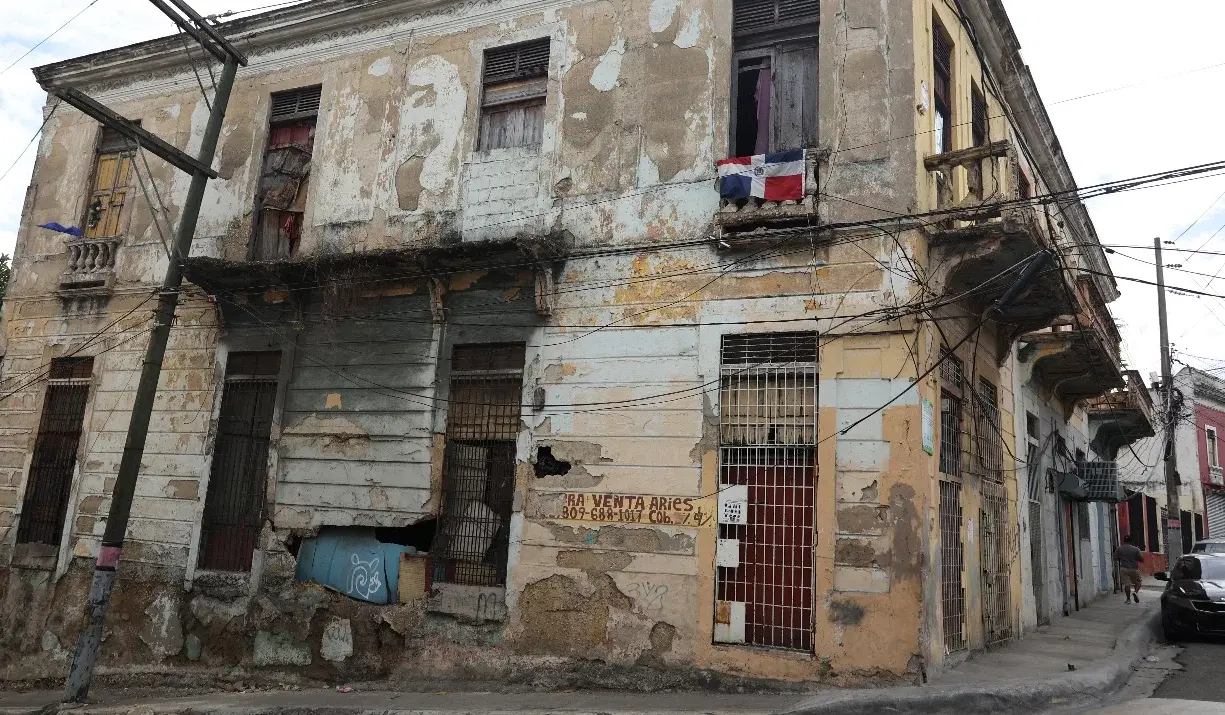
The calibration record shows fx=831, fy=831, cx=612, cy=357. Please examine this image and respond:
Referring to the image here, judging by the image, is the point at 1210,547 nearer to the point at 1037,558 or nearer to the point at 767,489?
the point at 1037,558

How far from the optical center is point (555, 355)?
9219 mm

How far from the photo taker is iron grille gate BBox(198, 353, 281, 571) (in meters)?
10.5

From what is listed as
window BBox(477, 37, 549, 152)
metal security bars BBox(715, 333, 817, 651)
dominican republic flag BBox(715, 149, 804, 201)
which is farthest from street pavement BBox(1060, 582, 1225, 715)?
window BBox(477, 37, 549, 152)

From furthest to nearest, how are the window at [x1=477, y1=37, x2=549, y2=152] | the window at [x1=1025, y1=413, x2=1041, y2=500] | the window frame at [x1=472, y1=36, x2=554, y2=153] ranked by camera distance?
the window at [x1=1025, y1=413, x2=1041, y2=500] → the window at [x1=477, y1=37, x2=549, y2=152] → the window frame at [x1=472, y1=36, x2=554, y2=153]

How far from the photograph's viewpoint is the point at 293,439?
10344mm

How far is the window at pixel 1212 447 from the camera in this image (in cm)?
3082

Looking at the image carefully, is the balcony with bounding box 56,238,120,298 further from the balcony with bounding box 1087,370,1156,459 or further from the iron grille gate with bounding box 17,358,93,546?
the balcony with bounding box 1087,370,1156,459

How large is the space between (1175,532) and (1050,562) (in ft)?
40.3

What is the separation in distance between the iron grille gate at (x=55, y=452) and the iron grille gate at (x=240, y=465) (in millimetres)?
2612

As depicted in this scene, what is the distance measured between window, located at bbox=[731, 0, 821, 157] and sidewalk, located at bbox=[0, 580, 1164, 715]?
5.43 m

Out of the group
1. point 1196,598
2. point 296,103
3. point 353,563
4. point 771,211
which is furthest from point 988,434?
point 296,103

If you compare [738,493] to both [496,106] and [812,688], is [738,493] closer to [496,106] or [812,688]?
[812,688]

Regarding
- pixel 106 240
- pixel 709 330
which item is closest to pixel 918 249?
pixel 709 330

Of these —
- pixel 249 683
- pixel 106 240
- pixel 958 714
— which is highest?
pixel 106 240
